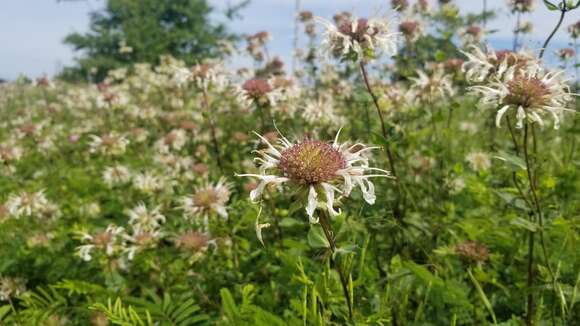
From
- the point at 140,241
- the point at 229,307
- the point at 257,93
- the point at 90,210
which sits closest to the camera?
the point at 229,307

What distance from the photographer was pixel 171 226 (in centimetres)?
364

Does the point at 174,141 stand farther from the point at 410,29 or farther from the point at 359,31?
the point at 359,31

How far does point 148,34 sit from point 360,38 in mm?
27161

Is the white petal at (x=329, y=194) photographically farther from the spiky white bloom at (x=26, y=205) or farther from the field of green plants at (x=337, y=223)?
the spiky white bloom at (x=26, y=205)

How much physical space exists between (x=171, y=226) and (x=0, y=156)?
2142 millimetres

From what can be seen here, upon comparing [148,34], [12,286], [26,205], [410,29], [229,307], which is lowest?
[12,286]

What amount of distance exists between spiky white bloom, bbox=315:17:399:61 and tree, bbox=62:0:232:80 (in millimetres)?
25535

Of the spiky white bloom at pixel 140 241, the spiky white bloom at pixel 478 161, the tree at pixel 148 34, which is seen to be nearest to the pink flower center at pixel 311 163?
the spiky white bloom at pixel 140 241

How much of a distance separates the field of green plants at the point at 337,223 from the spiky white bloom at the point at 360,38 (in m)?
0.01

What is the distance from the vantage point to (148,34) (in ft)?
90.9

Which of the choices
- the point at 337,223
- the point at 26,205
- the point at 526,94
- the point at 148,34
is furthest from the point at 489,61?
the point at 148,34

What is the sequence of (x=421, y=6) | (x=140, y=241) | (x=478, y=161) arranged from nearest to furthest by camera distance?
(x=140, y=241) < (x=478, y=161) < (x=421, y=6)

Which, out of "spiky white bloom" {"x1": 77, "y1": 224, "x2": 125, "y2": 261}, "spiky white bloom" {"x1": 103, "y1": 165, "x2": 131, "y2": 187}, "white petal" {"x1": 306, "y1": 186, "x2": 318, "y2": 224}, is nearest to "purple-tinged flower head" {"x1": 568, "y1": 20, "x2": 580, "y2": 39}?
"white petal" {"x1": 306, "y1": 186, "x2": 318, "y2": 224}

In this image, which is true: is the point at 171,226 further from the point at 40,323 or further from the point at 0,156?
the point at 0,156
